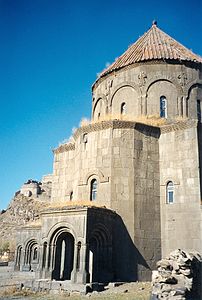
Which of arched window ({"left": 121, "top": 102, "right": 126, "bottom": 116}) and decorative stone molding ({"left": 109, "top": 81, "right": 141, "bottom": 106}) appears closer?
decorative stone molding ({"left": 109, "top": 81, "right": 141, "bottom": 106})

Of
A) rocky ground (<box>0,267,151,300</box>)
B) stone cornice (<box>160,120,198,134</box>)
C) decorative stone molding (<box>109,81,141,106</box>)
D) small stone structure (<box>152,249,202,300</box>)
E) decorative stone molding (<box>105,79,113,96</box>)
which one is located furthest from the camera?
decorative stone molding (<box>105,79,113,96</box>)

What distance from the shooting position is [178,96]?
20.5 m

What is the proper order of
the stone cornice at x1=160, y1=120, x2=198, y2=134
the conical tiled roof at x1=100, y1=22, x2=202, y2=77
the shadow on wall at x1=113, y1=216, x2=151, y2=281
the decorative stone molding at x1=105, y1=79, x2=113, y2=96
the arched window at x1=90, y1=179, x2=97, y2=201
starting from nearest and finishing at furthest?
1. the shadow on wall at x1=113, y1=216, x2=151, y2=281
2. the arched window at x1=90, y1=179, x2=97, y2=201
3. the stone cornice at x1=160, y1=120, x2=198, y2=134
4. the conical tiled roof at x1=100, y1=22, x2=202, y2=77
5. the decorative stone molding at x1=105, y1=79, x2=113, y2=96

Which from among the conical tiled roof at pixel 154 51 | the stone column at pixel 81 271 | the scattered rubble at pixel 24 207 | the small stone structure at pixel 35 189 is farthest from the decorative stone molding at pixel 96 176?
the small stone structure at pixel 35 189

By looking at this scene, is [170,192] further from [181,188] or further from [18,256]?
[18,256]

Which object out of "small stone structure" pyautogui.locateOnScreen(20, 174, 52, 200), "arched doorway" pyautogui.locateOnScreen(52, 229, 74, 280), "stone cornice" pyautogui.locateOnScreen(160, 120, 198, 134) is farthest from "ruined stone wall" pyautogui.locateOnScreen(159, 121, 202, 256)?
"small stone structure" pyautogui.locateOnScreen(20, 174, 52, 200)

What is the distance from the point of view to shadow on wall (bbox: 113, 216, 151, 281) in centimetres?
1557

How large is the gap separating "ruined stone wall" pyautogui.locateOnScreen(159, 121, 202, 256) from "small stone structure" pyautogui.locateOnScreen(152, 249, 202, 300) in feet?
18.9

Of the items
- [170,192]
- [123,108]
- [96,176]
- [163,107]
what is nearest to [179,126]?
[163,107]

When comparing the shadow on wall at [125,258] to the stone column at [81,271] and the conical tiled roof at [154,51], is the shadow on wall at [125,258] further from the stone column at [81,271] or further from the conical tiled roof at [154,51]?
the conical tiled roof at [154,51]

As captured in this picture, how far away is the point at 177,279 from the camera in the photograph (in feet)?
31.2

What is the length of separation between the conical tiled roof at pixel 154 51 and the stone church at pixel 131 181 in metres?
0.12

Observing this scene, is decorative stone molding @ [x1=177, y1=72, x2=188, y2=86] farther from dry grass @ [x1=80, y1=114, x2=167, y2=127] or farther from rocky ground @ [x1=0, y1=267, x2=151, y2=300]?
rocky ground @ [x1=0, y1=267, x2=151, y2=300]

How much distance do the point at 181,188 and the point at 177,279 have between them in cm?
779
